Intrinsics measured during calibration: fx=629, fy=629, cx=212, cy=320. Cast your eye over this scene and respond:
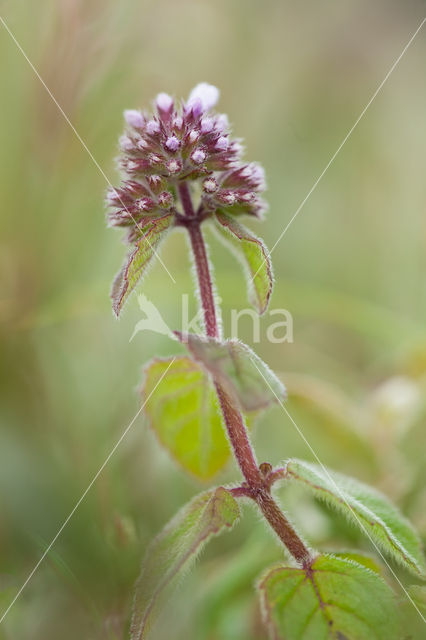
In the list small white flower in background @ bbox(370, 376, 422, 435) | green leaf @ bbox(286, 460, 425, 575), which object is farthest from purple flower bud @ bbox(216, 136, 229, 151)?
small white flower in background @ bbox(370, 376, 422, 435)

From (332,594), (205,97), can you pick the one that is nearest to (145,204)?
(205,97)

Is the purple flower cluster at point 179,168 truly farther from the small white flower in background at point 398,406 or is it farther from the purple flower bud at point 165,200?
the small white flower in background at point 398,406

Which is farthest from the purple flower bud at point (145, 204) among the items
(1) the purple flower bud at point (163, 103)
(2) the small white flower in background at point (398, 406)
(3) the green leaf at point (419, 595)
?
(2) the small white flower in background at point (398, 406)

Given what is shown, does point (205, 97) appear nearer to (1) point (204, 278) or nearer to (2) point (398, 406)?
(1) point (204, 278)

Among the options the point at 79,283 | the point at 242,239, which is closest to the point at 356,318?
the point at 79,283

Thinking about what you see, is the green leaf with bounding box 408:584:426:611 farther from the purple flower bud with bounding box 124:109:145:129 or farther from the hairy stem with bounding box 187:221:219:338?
the purple flower bud with bounding box 124:109:145:129

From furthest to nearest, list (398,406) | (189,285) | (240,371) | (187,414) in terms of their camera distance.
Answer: (189,285) → (398,406) → (187,414) → (240,371)

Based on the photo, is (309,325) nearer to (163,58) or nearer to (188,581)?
(188,581)
